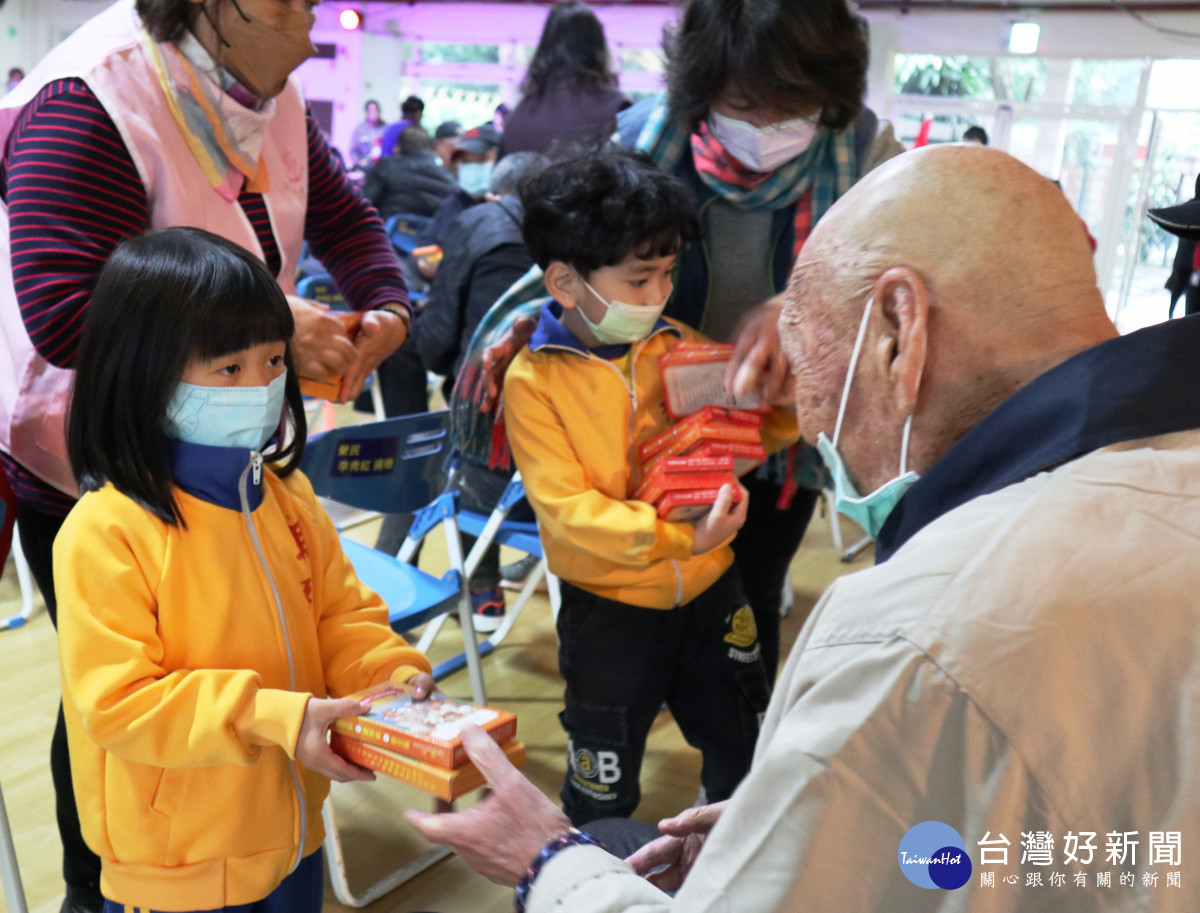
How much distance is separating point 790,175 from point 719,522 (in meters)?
0.70

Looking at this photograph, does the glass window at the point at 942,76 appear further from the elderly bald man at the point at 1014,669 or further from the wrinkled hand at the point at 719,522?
the elderly bald man at the point at 1014,669

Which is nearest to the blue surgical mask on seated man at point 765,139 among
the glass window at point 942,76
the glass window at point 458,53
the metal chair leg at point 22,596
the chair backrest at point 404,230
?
the metal chair leg at point 22,596

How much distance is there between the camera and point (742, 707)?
6.75 ft

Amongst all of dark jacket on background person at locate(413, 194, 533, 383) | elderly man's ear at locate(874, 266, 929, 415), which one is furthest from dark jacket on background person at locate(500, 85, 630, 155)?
elderly man's ear at locate(874, 266, 929, 415)

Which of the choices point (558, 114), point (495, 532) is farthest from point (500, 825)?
point (558, 114)

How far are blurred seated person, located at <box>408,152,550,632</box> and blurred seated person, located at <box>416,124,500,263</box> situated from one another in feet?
1.43

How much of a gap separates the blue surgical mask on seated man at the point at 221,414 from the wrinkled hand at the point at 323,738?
389mm

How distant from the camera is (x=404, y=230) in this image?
582 centimetres

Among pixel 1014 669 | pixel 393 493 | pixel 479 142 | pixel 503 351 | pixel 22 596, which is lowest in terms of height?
pixel 22 596

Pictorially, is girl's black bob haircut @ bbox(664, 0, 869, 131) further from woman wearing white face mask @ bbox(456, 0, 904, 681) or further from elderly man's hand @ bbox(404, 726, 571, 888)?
elderly man's hand @ bbox(404, 726, 571, 888)

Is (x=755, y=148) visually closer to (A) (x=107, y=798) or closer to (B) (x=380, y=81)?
(A) (x=107, y=798)

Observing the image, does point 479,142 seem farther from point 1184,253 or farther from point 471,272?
point 1184,253

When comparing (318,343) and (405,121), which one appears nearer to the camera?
(318,343)

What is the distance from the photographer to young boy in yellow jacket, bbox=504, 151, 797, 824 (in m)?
2.00
